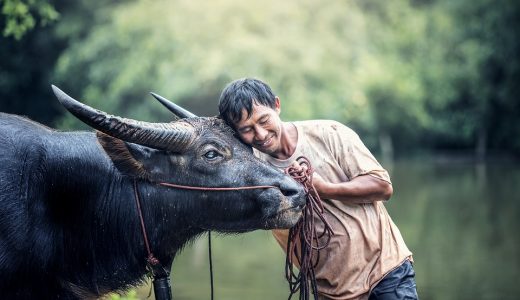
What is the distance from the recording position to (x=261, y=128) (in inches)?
Result: 174

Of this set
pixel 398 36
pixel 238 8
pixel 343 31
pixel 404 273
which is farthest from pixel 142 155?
pixel 398 36

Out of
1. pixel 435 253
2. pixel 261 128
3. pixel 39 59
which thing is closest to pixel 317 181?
pixel 261 128

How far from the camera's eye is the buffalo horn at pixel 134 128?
4.08 meters

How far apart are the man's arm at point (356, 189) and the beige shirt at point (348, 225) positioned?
53mm

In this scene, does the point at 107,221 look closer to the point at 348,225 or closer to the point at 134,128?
the point at 134,128

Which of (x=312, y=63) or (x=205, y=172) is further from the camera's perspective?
(x=312, y=63)

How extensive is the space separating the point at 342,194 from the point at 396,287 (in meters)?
0.60

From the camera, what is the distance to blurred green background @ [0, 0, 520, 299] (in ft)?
46.4

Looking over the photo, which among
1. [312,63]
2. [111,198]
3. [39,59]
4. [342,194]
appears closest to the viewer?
[342,194]

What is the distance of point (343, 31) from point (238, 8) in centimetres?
1031

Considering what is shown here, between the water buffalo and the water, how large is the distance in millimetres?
2026

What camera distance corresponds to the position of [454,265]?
1425cm

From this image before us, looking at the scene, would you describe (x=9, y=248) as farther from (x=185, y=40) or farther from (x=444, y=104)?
(x=444, y=104)

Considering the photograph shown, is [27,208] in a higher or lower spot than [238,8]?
lower
